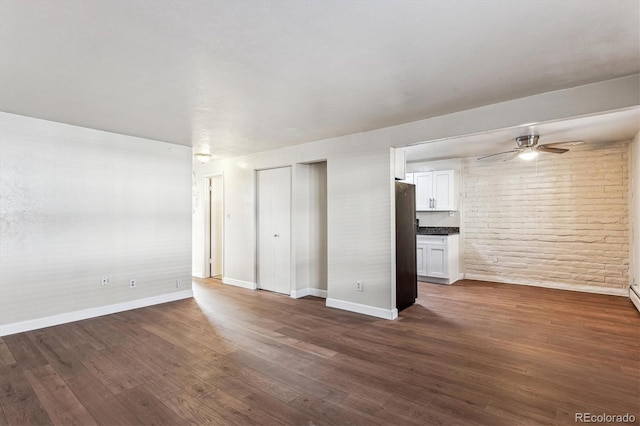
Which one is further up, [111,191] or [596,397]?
[111,191]

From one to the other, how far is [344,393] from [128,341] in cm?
237

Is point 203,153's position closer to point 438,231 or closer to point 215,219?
point 215,219

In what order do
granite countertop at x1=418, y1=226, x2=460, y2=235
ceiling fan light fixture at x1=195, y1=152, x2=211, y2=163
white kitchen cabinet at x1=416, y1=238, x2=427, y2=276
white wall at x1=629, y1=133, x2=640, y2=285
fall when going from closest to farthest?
1. white wall at x1=629, y1=133, x2=640, y2=285
2. ceiling fan light fixture at x1=195, y1=152, x2=211, y2=163
3. white kitchen cabinet at x1=416, y1=238, x2=427, y2=276
4. granite countertop at x1=418, y1=226, x2=460, y2=235

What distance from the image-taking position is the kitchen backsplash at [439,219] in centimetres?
650

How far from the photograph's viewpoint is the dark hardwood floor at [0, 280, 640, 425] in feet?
6.82

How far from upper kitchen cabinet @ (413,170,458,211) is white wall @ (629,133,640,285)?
2.54 meters

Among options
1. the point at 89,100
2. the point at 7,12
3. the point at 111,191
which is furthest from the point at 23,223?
the point at 7,12

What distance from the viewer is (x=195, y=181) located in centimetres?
684

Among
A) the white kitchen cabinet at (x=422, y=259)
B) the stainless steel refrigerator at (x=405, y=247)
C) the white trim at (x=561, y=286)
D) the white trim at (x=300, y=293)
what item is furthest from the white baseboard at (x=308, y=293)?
the white trim at (x=561, y=286)

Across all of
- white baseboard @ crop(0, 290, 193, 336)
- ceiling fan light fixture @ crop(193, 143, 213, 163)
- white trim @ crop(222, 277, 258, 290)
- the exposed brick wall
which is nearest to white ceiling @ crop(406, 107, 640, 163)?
the exposed brick wall

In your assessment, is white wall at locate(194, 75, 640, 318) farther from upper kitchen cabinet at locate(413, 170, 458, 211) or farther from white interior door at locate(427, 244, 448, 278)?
upper kitchen cabinet at locate(413, 170, 458, 211)

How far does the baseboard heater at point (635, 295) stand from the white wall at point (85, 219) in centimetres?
641

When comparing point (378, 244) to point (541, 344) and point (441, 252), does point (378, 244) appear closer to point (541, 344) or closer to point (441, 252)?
point (541, 344)

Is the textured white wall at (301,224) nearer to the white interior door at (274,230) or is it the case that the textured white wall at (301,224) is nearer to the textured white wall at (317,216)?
the textured white wall at (317,216)
